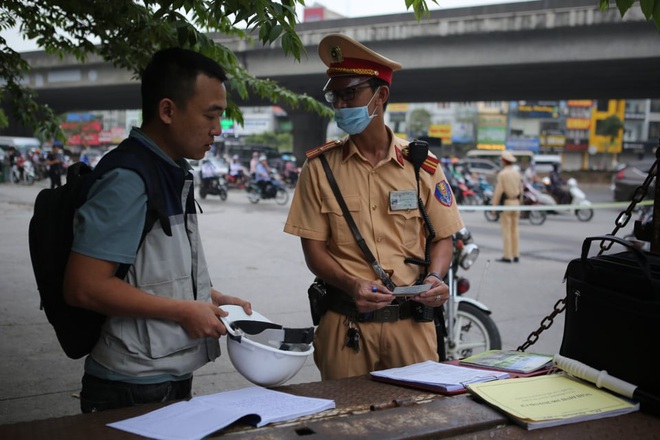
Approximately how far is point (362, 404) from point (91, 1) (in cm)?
344

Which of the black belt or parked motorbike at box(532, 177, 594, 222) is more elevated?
the black belt

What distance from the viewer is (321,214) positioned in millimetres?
2510

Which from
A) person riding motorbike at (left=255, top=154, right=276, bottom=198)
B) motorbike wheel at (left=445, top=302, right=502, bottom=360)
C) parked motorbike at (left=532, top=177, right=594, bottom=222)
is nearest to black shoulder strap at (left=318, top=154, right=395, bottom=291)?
motorbike wheel at (left=445, top=302, right=502, bottom=360)

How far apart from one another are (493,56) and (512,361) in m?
18.6

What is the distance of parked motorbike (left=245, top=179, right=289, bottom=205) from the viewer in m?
19.6

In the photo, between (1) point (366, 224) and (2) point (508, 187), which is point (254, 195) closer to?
(2) point (508, 187)

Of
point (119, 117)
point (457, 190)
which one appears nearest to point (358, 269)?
point (457, 190)

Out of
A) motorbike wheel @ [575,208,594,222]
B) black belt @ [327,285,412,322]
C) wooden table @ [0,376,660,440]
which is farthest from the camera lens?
motorbike wheel @ [575,208,594,222]

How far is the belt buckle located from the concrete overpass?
12549mm

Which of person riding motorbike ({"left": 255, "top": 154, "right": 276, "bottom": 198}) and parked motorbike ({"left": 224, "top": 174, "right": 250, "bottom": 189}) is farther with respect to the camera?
parked motorbike ({"left": 224, "top": 174, "right": 250, "bottom": 189})

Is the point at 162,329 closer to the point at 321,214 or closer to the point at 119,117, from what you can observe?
the point at 321,214

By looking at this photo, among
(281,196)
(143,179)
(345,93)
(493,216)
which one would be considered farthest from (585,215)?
(143,179)

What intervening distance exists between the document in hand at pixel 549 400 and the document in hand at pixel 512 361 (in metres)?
0.12

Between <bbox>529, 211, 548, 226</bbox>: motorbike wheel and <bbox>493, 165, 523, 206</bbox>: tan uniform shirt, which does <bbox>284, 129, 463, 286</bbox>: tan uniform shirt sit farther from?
<bbox>529, 211, 548, 226</bbox>: motorbike wheel
